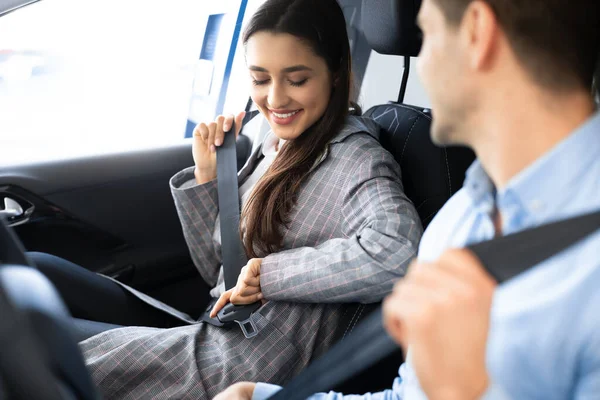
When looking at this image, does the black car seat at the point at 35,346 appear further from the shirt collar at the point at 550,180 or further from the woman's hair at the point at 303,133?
the woman's hair at the point at 303,133

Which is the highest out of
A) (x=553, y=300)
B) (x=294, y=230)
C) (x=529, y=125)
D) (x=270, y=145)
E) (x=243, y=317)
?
(x=529, y=125)

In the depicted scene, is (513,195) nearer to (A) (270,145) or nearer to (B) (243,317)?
(B) (243,317)

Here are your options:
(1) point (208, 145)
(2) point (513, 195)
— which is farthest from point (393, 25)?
(2) point (513, 195)

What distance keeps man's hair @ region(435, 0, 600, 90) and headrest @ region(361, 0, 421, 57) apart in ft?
2.08

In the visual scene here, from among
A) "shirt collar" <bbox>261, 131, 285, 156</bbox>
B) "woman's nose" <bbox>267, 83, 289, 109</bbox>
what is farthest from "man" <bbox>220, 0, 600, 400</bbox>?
"shirt collar" <bbox>261, 131, 285, 156</bbox>

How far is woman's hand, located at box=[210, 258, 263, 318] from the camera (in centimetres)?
129

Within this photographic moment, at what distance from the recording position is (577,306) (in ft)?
1.80

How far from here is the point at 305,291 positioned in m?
1.25

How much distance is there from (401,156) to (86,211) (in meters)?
0.98

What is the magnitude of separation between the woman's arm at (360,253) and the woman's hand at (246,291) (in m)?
0.02

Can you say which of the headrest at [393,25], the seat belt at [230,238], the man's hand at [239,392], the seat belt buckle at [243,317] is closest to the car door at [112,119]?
the seat belt at [230,238]

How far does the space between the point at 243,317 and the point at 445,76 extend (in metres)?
0.75

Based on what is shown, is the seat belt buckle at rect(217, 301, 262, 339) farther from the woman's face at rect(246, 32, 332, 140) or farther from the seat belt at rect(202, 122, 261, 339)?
the woman's face at rect(246, 32, 332, 140)

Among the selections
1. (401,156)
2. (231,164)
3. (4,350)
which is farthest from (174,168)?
(4,350)
